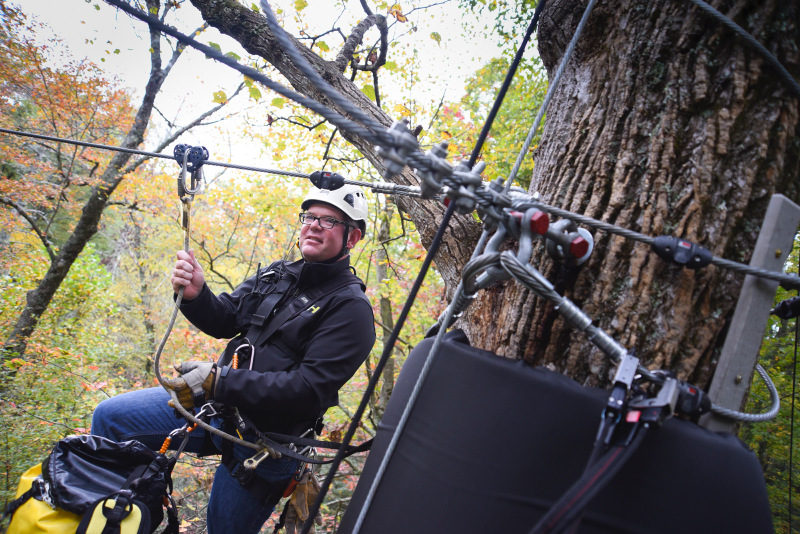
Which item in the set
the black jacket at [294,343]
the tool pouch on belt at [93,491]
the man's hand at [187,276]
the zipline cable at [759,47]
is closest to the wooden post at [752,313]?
the zipline cable at [759,47]

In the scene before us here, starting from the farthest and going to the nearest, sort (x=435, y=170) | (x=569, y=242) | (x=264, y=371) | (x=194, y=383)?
(x=264, y=371) → (x=194, y=383) → (x=569, y=242) → (x=435, y=170)

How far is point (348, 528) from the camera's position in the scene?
1060mm

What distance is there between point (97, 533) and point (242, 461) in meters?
0.77

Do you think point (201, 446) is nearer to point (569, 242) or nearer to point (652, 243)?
point (569, 242)

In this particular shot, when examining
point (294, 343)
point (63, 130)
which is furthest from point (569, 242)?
point (63, 130)

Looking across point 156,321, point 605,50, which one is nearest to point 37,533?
point 605,50

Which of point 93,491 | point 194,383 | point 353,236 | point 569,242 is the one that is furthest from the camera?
point 353,236

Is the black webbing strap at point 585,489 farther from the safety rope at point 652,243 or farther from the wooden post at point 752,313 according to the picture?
the safety rope at point 652,243

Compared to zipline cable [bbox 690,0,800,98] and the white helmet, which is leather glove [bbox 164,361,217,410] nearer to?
the white helmet

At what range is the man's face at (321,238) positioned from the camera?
8.82 ft

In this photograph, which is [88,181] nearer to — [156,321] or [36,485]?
[36,485]

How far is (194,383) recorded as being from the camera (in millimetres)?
2168

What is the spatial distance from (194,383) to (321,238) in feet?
3.72

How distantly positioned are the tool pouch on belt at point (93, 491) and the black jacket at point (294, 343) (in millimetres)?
440
